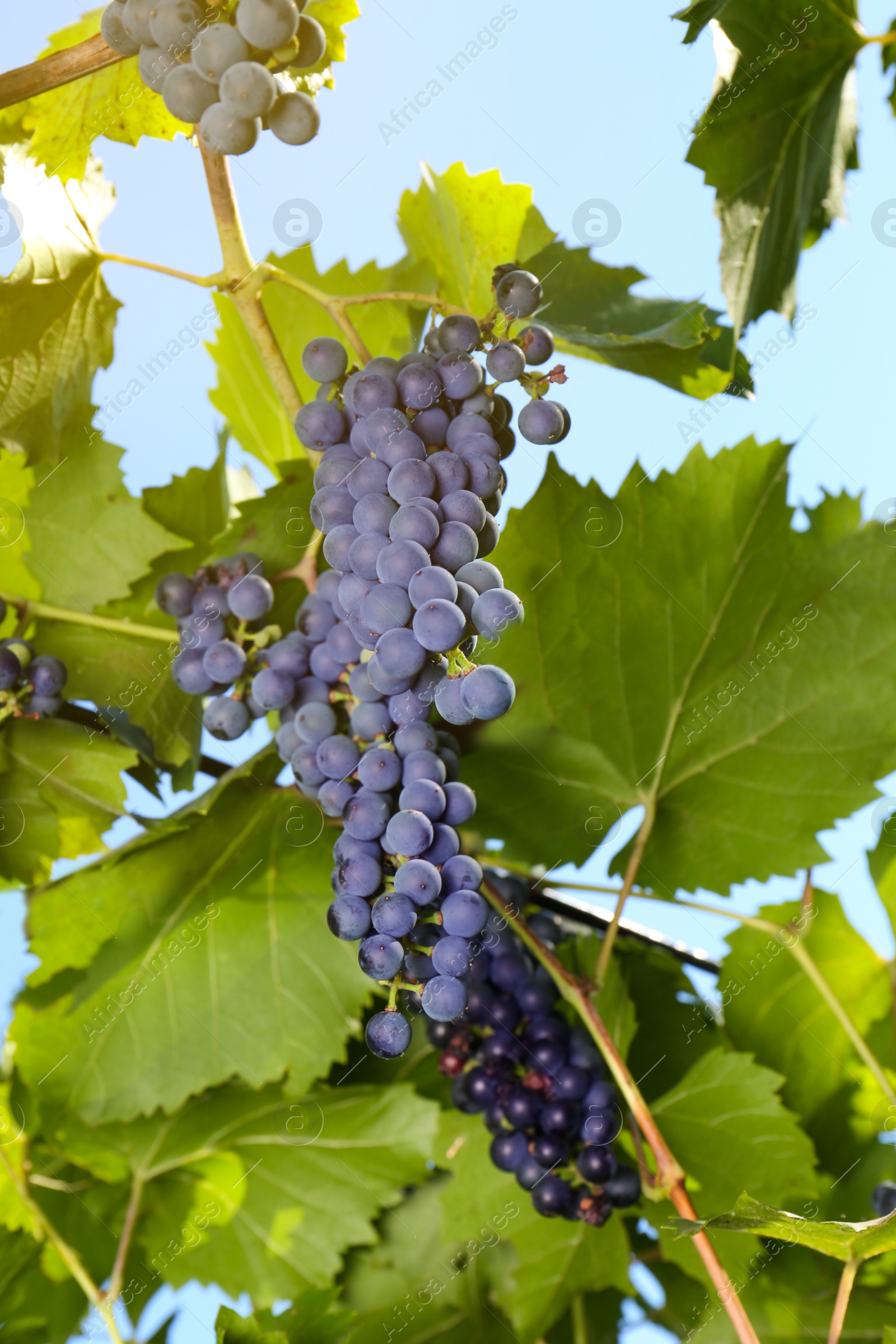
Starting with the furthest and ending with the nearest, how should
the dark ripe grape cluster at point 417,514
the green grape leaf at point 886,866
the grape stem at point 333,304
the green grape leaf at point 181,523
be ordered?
the green grape leaf at point 886,866 < the green grape leaf at point 181,523 < the grape stem at point 333,304 < the dark ripe grape cluster at point 417,514

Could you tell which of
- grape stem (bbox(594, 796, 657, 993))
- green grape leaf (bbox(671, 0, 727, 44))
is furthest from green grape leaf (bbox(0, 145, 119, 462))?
grape stem (bbox(594, 796, 657, 993))

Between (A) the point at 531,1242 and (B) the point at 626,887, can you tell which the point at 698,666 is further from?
(A) the point at 531,1242

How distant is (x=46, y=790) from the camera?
0.71 meters

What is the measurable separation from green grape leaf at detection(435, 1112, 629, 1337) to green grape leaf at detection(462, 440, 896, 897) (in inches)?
10.2

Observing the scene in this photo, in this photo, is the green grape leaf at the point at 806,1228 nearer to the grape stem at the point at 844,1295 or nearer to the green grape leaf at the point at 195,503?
the grape stem at the point at 844,1295

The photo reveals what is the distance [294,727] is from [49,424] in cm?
29

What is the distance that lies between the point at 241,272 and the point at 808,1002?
2.53ft

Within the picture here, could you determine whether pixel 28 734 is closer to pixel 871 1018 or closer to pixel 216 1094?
pixel 216 1094

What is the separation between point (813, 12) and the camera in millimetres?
610

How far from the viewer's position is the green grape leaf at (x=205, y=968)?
2.28 ft

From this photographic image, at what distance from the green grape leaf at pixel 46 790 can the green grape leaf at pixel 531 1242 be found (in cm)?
40

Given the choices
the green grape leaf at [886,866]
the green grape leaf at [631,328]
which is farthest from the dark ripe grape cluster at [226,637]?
the green grape leaf at [886,866]

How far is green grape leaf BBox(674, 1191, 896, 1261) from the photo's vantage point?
1.58ft

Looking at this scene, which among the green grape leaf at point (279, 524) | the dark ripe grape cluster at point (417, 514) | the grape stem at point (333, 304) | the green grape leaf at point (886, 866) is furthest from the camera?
the green grape leaf at point (886, 866)
